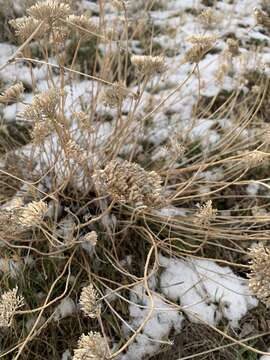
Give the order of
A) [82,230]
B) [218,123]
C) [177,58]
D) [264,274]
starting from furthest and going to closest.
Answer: [177,58] < [218,123] < [82,230] < [264,274]

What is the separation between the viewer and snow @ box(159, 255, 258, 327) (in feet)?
6.60

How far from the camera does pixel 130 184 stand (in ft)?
4.33

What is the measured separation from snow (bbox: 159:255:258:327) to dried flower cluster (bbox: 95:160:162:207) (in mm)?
752

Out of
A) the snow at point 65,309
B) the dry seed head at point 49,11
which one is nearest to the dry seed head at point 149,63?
the dry seed head at point 49,11

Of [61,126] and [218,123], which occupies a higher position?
[61,126]

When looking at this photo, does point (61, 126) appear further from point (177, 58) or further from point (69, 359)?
point (177, 58)

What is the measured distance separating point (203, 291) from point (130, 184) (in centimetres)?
96

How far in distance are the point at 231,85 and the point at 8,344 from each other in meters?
2.31

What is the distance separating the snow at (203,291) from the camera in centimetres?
201

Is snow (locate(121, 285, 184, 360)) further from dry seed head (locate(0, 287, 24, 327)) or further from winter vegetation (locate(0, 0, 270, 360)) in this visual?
dry seed head (locate(0, 287, 24, 327))

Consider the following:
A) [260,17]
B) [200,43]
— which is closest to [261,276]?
[200,43]

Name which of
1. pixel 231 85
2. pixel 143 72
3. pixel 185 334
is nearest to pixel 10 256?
pixel 185 334

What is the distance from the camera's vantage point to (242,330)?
2.00 meters

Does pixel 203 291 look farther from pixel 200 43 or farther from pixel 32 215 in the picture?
pixel 200 43
